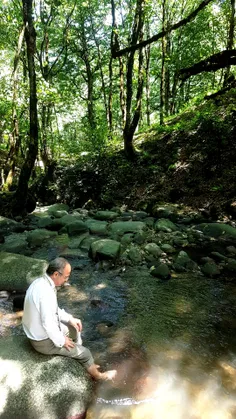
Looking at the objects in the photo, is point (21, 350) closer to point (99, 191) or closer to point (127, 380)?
point (127, 380)

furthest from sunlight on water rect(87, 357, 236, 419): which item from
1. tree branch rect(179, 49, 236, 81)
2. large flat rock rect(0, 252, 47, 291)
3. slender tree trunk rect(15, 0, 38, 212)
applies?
slender tree trunk rect(15, 0, 38, 212)

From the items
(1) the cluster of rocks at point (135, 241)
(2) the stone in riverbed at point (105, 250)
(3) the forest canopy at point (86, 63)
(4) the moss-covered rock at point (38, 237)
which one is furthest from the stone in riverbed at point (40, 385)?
A: (3) the forest canopy at point (86, 63)

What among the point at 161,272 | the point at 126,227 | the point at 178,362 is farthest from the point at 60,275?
the point at 126,227

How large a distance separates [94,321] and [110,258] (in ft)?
7.82

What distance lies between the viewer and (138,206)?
1223 cm

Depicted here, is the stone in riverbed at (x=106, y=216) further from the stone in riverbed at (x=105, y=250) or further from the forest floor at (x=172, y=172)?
the stone in riverbed at (x=105, y=250)

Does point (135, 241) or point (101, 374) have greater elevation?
point (135, 241)

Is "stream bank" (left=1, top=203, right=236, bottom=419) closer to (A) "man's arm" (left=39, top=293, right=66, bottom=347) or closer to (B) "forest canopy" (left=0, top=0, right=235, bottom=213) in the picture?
(A) "man's arm" (left=39, top=293, right=66, bottom=347)

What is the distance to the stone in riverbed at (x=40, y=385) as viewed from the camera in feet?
9.41

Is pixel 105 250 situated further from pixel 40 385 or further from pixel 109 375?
pixel 40 385

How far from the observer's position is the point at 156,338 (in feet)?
14.5

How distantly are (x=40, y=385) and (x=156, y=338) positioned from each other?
1981 mm

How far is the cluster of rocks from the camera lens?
22.9ft

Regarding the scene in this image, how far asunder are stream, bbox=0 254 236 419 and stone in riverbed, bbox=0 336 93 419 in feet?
0.86
